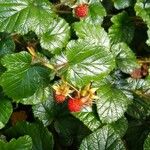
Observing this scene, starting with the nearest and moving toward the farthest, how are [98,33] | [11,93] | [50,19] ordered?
1. [11,93]
2. [50,19]
3. [98,33]

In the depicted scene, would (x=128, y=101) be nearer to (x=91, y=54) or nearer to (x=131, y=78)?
(x=131, y=78)

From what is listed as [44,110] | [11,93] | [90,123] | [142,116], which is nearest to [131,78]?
[142,116]

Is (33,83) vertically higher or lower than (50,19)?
lower

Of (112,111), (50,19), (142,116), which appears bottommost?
(142,116)

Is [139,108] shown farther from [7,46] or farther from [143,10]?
[7,46]

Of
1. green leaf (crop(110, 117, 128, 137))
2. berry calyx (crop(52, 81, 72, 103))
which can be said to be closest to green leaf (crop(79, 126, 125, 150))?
green leaf (crop(110, 117, 128, 137))

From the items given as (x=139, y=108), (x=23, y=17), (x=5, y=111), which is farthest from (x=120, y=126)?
(x=23, y=17)

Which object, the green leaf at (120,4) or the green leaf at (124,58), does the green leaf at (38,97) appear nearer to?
the green leaf at (124,58)
